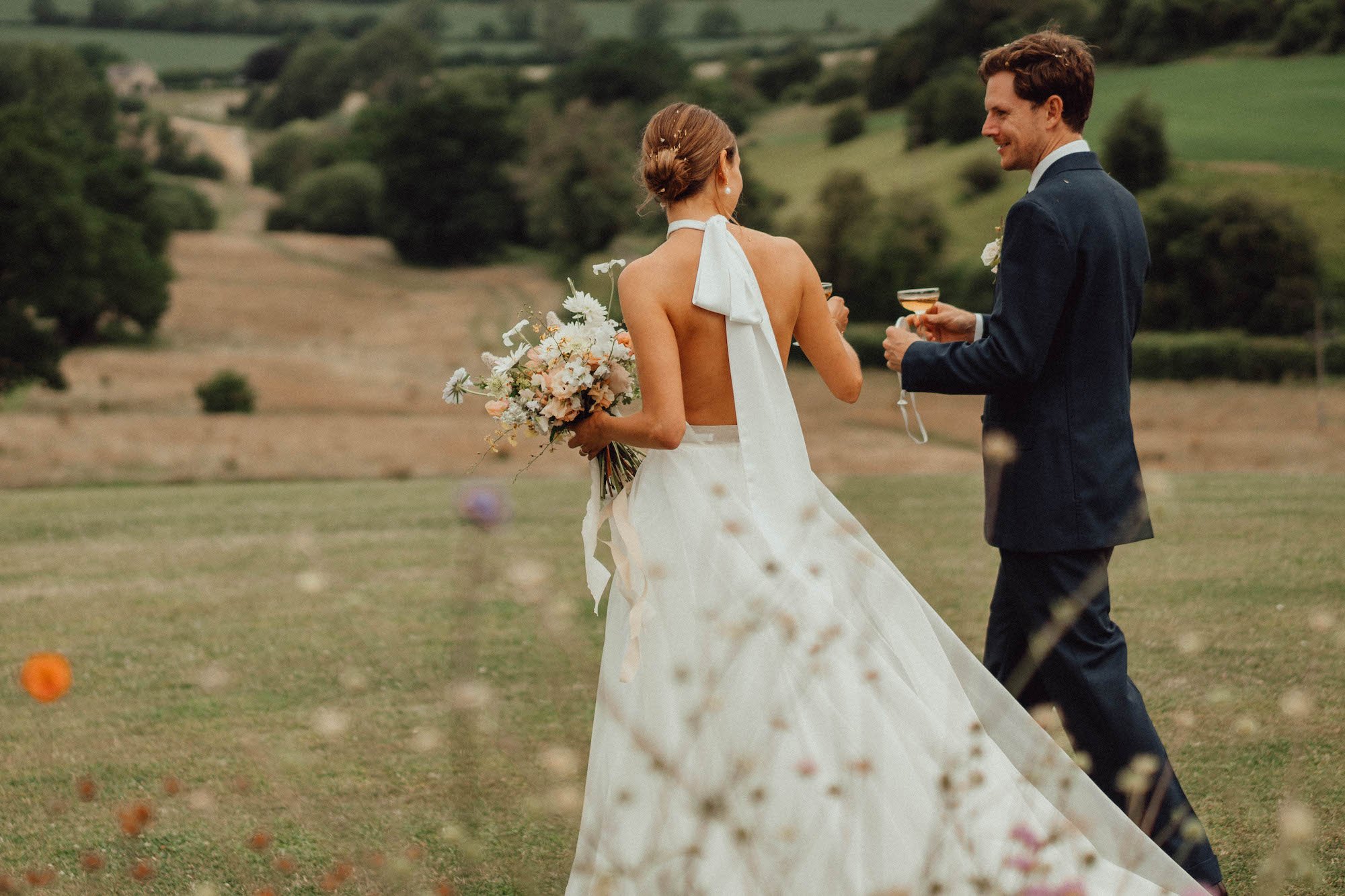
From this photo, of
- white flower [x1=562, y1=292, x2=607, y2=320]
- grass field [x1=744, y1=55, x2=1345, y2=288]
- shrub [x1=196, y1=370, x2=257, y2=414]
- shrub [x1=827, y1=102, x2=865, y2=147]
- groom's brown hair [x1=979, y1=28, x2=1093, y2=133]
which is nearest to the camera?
groom's brown hair [x1=979, y1=28, x2=1093, y2=133]

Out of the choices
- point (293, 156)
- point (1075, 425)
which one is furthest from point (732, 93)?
point (1075, 425)

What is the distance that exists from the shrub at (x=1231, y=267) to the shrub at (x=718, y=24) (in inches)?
1826

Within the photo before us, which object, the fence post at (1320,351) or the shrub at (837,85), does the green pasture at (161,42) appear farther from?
the fence post at (1320,351)

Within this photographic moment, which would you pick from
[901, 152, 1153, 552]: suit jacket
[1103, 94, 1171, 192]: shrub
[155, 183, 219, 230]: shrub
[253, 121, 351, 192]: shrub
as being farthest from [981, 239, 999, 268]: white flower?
[253, 121, 351, 192]: shrub

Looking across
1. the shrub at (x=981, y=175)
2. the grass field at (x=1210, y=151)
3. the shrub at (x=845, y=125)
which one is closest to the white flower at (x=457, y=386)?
the grass field at (x=1210, y=151)

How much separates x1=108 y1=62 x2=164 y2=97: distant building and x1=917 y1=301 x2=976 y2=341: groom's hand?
7456cm

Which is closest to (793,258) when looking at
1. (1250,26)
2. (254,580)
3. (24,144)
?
(254,580)

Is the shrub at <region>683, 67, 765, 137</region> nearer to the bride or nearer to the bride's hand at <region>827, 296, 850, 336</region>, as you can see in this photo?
the bride's hand at <region>827, 296, 850, 336</region>

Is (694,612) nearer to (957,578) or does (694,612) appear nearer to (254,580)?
(957,578)

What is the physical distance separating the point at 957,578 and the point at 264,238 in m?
65.6

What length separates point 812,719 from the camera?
10.6 feet

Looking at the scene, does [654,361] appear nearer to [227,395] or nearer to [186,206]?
[227,395]

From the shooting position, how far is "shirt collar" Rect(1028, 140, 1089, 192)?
11.7ft

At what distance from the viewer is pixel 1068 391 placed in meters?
3.55
